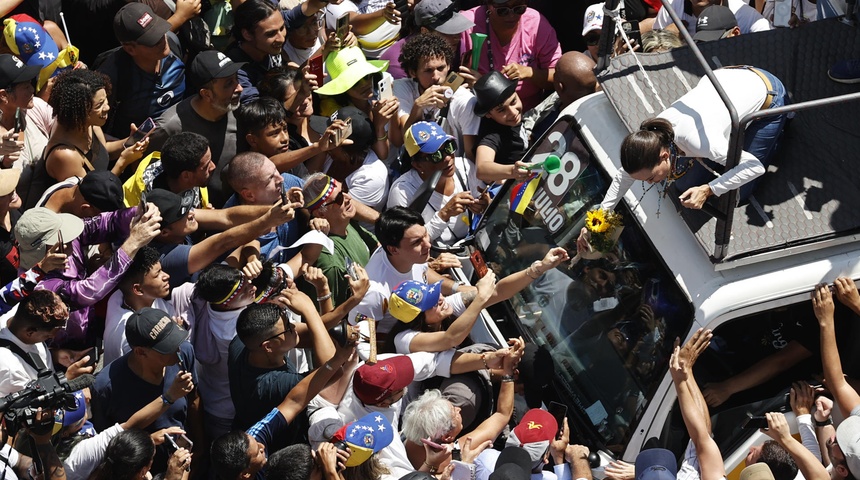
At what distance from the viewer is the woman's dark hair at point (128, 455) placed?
519cm

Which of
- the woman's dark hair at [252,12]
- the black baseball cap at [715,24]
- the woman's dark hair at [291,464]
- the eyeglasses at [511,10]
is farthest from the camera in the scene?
the eyeglasses at [511,10]

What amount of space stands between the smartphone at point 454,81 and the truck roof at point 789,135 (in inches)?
77.6

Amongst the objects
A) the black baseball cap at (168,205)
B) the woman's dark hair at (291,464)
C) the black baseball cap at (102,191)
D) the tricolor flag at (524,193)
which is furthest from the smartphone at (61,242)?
the tricolor flag at (524,193)

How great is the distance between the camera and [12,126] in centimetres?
659

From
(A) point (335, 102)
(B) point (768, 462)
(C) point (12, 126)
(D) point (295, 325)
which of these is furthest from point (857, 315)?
(C) point (12, 126)

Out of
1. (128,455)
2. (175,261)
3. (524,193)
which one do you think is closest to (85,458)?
(128,455)

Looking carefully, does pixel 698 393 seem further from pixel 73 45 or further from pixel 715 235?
pixel 73 45

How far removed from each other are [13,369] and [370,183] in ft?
8.73

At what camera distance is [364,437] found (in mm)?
5301

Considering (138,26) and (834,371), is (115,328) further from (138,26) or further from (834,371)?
(834,371)

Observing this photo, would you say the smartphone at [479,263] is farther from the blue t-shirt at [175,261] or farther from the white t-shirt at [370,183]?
the blue t-shirt at [175,261]

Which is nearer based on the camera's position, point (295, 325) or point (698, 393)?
point (698, 393)

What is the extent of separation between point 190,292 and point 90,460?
1.10 meters

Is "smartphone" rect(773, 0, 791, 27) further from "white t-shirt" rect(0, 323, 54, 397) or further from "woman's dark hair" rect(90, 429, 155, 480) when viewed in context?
"white t-shirt" rect(0, 323, 54, 397)
